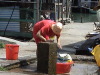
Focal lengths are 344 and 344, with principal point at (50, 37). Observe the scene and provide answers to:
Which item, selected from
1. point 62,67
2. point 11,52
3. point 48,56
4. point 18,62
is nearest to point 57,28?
point 48,56

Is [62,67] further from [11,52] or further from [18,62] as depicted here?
[11,52]

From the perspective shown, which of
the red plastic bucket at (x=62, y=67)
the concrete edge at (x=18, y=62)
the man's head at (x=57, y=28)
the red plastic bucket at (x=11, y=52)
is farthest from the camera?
the red plastic bucket at (x=11, y=52)

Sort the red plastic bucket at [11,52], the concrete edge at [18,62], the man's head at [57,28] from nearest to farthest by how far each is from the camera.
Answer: the man's head at [57,28], the concrete edge at [18,62], the red plastic bucket at [11,52]

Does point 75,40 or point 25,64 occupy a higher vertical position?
point 25,64

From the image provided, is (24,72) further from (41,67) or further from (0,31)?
(0,31)

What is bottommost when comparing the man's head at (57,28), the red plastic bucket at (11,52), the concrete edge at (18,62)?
the concrete edge at (18,62)

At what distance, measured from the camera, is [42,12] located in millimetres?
18578

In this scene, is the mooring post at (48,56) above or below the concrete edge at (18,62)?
above

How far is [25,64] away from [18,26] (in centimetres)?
807

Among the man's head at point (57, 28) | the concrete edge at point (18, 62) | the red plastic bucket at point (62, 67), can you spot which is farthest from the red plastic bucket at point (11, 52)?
the man's head at point (57, 28)

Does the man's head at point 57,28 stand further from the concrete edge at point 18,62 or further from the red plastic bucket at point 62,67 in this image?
the concrete edge at point 18,62

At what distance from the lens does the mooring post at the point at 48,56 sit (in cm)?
792

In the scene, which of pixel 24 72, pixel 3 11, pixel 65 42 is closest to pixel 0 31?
pixel 3 11

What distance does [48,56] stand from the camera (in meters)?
7.97
